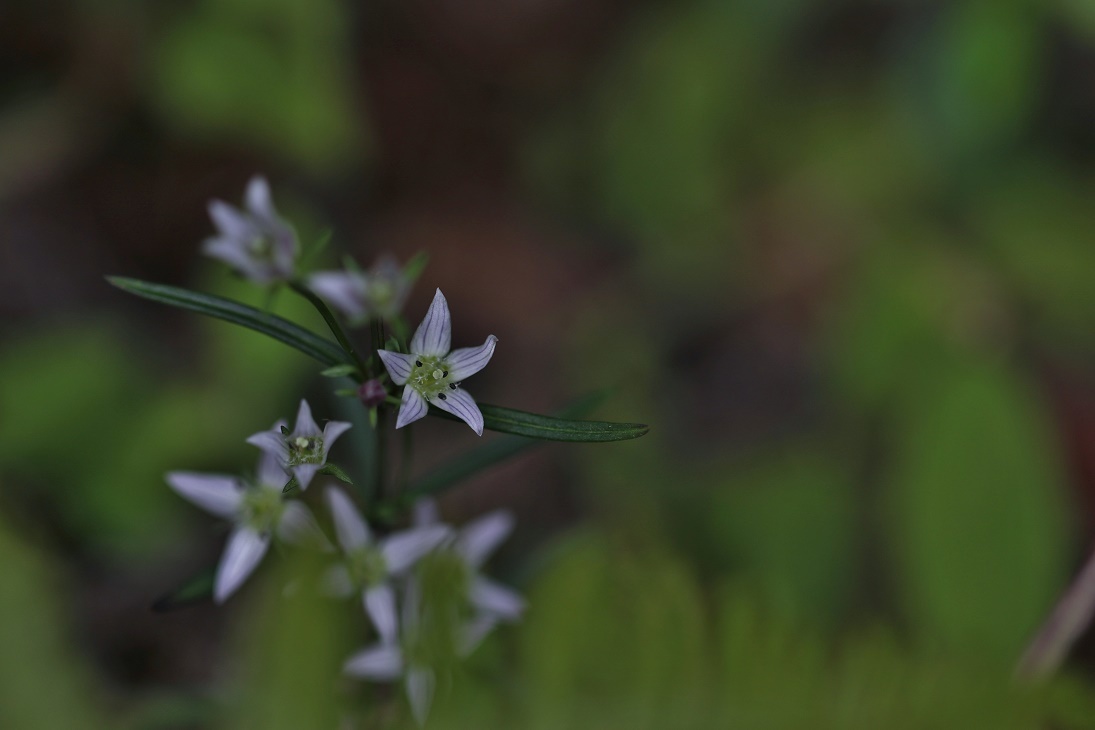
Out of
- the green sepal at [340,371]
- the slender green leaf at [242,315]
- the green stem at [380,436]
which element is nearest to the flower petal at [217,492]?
the green stem at [380,436]

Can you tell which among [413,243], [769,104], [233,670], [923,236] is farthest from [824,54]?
[233,670]

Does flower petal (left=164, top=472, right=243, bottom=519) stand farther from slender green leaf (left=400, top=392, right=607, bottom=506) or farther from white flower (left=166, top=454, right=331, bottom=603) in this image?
slender green leaf (left=400, top=392, right=607, bottom=506)

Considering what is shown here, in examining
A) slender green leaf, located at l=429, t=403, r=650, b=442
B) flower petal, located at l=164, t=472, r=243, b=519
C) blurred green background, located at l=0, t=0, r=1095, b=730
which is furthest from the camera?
blurred green background, located at l=0, t=0, r=1095, b=730

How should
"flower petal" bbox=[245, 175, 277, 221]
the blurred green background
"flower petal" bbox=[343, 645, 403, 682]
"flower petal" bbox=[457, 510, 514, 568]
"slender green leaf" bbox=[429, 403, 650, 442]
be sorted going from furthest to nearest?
1. the blurred green background
2. "flower petal" bbox=[457, 510, 514, 568]
3. "flower petal" bbox=[245, 175, 277, 221]
4. "flower petal" bbox=[343, 645, 403, 682]
5. "slender green leaf" bbox=[429, 403, 650, 442]

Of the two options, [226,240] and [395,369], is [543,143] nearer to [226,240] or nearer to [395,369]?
[226,240]

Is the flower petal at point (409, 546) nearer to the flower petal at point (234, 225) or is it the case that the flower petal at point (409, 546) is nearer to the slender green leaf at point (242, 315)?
the slender green leaf at point (242, 315)

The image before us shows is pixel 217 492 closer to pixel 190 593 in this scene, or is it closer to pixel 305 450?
pixel 190 593

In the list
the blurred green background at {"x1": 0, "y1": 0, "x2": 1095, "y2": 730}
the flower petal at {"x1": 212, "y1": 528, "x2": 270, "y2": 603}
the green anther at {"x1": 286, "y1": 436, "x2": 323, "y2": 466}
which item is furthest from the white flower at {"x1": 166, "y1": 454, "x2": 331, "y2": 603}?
the blurred green background at {"x1": 0, "y1": 0, "x2": 1095, "y2": 730}
